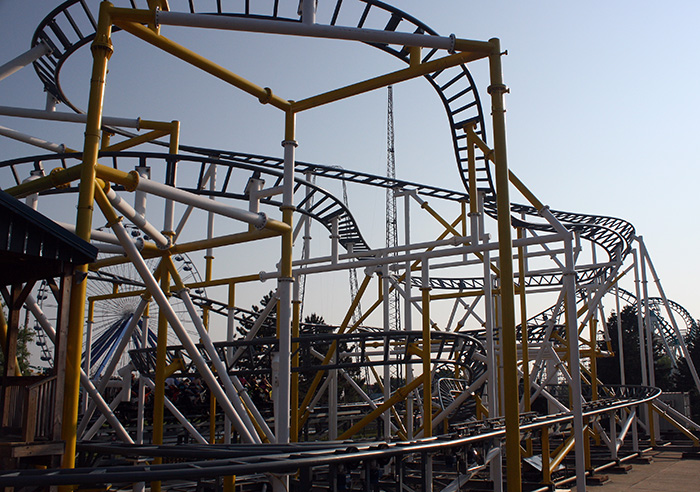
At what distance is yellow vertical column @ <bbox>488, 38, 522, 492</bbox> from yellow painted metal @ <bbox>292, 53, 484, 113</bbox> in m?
0.77

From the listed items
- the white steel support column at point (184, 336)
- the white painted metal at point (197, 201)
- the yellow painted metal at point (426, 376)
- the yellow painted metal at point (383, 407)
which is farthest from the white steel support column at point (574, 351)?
the white painted metal at point (197, 201)

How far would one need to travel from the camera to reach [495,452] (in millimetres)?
8633

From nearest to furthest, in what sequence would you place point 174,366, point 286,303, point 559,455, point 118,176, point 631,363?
1. point 118,176
2. point 286,303
3. point 174,366
4. point 559,455
5. point 631,363

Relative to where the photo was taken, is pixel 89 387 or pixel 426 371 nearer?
pixel 89 387

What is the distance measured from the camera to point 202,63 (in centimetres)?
660

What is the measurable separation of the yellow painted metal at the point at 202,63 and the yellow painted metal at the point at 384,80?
0.28 m

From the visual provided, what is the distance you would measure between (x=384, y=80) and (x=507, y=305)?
292cm

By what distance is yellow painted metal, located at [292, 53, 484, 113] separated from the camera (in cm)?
657

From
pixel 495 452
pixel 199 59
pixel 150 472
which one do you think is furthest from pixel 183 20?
pixel 495 452

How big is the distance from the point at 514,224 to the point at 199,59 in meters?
11.9

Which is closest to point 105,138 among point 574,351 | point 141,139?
point 141,139

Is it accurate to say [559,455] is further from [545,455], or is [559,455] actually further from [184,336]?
[184,336]

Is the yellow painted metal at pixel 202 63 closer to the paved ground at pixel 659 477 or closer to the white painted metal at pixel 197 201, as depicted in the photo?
the white painted metal at pixel 197 201

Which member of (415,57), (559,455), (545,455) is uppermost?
(415,57)
